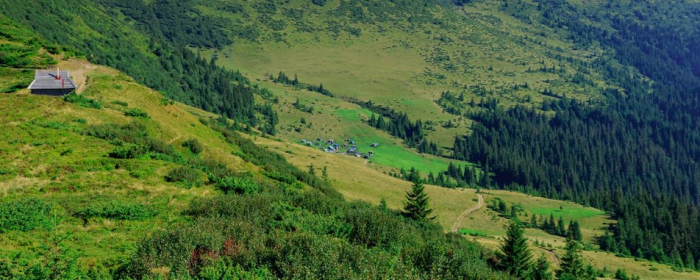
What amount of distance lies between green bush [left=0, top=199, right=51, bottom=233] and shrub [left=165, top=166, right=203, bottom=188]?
1059 centimetres

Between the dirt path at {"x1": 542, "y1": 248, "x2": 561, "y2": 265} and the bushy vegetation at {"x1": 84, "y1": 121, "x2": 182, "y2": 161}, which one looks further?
the dirt path at {"x1": 542, "y1": 248, "x2": 561, "y2": 265}

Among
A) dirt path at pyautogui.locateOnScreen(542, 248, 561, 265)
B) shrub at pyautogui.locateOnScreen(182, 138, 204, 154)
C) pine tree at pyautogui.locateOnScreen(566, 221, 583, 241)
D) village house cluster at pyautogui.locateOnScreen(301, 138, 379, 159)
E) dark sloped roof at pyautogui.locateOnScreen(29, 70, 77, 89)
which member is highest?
dark sloped roof at pyautogui.locateOnScreen(29, 70, 77, 89)

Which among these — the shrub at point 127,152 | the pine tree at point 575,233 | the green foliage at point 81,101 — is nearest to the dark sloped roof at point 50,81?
the green foliage at point 81,101

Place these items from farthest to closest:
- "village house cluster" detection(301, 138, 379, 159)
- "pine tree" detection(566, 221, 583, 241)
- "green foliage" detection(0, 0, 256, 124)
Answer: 1. "village house cluster" detection(301, 138, 379, 159)
2. "green foliage" detection(0, 0, 256, 124)
3. "pine tree" detection(566, 221, 583, 241)

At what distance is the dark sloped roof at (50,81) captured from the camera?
50750 millimetres

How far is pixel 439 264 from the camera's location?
2670 cm

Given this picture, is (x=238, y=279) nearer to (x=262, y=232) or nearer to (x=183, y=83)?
(x=262, y=232)

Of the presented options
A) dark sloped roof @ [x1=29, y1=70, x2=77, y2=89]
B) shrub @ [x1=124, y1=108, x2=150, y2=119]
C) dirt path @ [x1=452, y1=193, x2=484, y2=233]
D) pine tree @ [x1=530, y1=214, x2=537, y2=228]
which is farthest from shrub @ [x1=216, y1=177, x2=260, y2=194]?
pine tree @ [x1=530, y1=214, x2=537, y2=228]

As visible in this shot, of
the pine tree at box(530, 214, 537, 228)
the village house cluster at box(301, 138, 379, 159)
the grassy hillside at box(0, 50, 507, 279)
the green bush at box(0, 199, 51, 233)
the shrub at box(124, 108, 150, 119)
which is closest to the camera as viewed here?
the grassy hillside at box(0, 50, 507, 279)

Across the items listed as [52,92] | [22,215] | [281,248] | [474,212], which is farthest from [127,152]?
[474,212]

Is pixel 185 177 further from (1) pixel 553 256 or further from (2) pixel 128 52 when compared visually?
(2) pixel 128 52

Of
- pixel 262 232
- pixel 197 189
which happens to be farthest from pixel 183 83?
pixel 262 232

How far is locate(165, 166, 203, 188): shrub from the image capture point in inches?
1572

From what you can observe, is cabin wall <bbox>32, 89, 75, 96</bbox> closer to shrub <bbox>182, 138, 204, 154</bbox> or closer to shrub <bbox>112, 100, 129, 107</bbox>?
shrub <bbox>112, 100, 129, 107</bbox>
